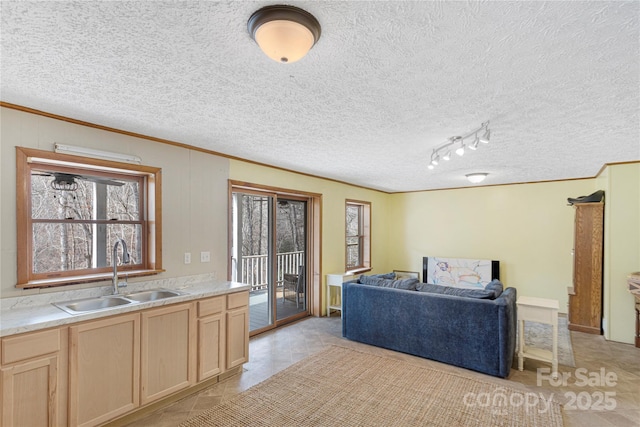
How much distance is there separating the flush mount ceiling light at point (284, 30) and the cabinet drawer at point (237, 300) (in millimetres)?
2440

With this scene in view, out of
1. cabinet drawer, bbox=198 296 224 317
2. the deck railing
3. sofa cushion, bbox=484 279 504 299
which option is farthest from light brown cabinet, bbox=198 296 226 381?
sofa cushion, bbox=484 279 504 299

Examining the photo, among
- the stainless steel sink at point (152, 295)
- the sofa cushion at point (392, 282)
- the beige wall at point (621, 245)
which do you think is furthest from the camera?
the beige wall at point (621, 245)

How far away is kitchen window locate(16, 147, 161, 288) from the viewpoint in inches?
94.7

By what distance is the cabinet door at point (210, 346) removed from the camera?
288 centimetres

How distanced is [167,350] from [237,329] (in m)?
0.73

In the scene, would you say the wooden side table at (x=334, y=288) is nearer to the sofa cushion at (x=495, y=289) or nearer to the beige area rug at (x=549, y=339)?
the sofa cushion at (x=495, y=289)

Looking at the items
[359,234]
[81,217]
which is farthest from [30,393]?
[359,234]

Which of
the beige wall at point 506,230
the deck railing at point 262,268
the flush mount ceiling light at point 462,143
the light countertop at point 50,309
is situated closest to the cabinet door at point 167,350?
the light countertop at point 50,309

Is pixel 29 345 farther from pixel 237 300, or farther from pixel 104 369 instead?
pixel 237 300

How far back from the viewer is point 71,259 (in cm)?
269

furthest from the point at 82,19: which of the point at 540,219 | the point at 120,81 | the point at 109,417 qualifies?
the point at 540,219

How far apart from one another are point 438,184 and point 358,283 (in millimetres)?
2977

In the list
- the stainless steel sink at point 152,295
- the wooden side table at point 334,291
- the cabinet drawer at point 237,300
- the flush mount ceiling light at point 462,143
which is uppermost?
the flush mount ceiling light at point 462,143

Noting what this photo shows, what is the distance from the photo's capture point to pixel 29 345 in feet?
6.39
